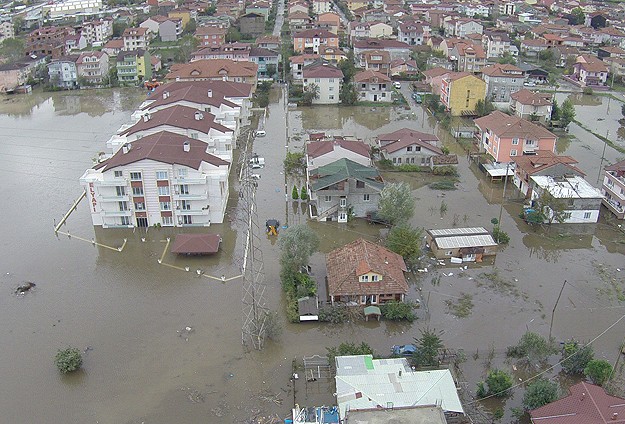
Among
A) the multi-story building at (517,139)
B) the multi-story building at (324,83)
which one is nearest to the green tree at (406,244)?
the multi-story building at (517,139)

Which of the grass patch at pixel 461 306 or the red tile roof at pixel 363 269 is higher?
the red tile roof at pixel 363 269

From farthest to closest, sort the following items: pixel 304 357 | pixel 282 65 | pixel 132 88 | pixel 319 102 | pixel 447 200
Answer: pixel 282 65 < pixel 132 88 < pixel 319 102 < pixel 447 200 < pixel 304 357

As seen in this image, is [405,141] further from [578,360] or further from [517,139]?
[578,360]

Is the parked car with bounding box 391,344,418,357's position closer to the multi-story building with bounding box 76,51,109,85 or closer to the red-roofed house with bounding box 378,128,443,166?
the red-roofed house with bounding box 378,128,443,166

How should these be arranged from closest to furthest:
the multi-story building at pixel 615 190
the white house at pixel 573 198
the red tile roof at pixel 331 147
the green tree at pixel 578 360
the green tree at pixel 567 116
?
1. the green tree at pixel 578 360
2. the white house at pixel 573 198
3. the multi-story building at pixel 615 190
4. the red tile roof at pixel 331 147
5. the green tree at pixel 567 116

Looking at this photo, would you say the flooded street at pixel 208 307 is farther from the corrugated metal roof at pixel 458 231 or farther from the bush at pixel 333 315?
the corrugated metal roof at pixel 458 231

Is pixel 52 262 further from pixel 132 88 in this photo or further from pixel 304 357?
pixel 132 88

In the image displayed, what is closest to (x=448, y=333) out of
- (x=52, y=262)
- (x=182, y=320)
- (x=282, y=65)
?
(x=182, y=320)
